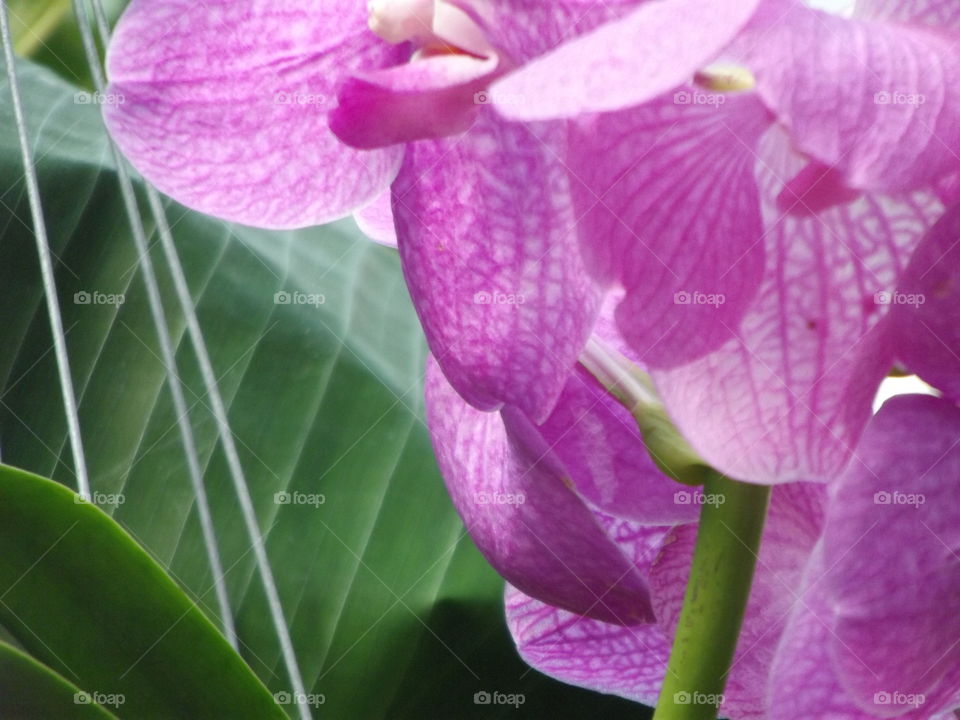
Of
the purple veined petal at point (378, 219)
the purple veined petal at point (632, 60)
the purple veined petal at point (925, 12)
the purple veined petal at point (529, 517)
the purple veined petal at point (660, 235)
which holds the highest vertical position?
the purple veined petal at point (632, 60)

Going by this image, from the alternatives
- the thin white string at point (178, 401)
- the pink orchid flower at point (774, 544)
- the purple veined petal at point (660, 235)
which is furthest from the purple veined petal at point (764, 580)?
the thin white string at point (178, 401)

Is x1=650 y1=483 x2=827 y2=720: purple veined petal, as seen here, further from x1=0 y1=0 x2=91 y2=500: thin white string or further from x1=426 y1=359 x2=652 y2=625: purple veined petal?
x1=0 y1=0 x2=91 y2=500: thin white string

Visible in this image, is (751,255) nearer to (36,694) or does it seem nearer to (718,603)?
(718,603)

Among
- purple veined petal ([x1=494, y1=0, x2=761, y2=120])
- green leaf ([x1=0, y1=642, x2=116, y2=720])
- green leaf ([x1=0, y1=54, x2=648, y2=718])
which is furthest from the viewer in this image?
green leaf ([x1=0, y1=54, x2=648, y2=718])

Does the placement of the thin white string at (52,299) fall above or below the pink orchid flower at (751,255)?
below

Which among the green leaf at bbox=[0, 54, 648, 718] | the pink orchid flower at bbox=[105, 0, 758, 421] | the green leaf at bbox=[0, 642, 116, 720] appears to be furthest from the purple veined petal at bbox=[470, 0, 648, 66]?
the green leaf at bbox=[0, 54, 648, 718]

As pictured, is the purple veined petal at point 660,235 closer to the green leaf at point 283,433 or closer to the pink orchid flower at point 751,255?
the pink orchid flower at point 751,255

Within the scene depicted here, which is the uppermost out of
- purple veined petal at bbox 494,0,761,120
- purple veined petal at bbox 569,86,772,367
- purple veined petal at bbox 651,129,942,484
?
purple veined petal at bbox 494,0,761,120
